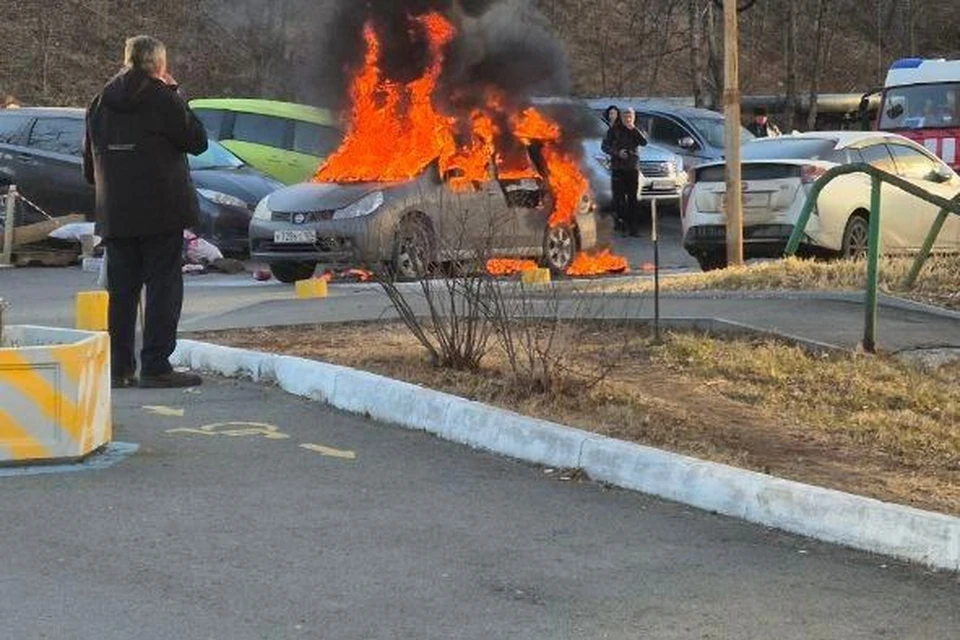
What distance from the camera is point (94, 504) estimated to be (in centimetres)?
577

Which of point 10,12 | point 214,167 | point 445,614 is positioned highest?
point 10,12

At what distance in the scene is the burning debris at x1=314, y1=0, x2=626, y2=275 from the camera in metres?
14.6

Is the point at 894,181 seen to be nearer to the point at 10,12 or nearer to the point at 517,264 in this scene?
the point at 517,264

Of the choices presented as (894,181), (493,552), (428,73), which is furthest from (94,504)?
(428,73)

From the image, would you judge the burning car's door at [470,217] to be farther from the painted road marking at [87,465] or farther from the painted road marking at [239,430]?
the painted road marking at [87,465]

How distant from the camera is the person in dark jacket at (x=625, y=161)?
2100 cm

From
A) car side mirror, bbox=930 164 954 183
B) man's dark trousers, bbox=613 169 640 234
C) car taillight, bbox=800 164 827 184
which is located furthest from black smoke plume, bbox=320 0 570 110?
man's dark trousers, bbox=613 169 640 234

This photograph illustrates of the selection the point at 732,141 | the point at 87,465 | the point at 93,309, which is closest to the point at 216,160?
the point at 732,141

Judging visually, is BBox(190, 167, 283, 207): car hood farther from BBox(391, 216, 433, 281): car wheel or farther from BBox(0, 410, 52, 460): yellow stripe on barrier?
BBox(0, 410, 52, 460): yellow stripe on barrier

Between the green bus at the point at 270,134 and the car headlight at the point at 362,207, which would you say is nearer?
the car headlight at the point at 362,207

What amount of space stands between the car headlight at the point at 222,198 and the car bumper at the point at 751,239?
17.4ft

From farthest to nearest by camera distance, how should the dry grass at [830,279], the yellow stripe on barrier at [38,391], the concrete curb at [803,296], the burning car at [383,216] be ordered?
the burning car at [383,216] < the dry grass at [830,279] < the concrete curb at [803,296] < the yellow stripe on barrier at [38,391]

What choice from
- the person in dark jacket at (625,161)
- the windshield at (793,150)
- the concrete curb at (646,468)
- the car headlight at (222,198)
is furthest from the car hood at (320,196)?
the person in dark jacket at (625,161)

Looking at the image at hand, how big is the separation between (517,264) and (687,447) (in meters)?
6.83
